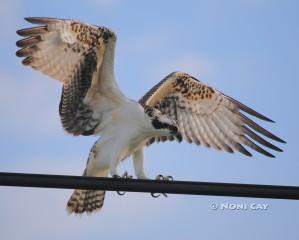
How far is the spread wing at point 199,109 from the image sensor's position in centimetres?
809

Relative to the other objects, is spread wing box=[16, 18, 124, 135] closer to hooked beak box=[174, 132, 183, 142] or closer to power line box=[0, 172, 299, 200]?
hooked beak box=[174, 132, 183, 142]

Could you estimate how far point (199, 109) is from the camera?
845 centimetres

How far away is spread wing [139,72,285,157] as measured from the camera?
Result: 26.5 feet

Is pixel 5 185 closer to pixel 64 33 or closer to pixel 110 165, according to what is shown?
pixel 110 165

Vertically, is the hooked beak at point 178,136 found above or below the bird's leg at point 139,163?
above

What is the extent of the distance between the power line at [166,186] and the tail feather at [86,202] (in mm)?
3635

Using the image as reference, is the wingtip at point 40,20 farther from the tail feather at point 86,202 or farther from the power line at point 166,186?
the power line at point 166,186

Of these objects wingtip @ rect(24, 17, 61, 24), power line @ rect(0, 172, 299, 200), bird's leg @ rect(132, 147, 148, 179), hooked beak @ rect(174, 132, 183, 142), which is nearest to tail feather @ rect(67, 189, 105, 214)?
bird's leg @ rect(132, 147, 148, 179)

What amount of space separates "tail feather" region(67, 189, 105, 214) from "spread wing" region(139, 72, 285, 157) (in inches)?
37.7

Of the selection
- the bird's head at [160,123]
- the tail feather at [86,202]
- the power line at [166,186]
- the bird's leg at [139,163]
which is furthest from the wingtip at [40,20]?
the power line at [166,186]

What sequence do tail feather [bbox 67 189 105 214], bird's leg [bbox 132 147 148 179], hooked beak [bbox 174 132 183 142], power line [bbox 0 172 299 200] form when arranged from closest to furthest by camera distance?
power line [bbox 0 172 299 200]
bird's leg [bbox 132 147 148 179]
hooked beak [bbox 174 132 183 142]
tail feather [bbox 67 189 105 214]

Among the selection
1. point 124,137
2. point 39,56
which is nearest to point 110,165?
point 124,137

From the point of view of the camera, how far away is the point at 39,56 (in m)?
7.07

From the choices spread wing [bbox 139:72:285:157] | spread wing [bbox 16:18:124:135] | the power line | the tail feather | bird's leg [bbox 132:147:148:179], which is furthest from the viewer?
spread wing [bbox 139:72:285:157]
